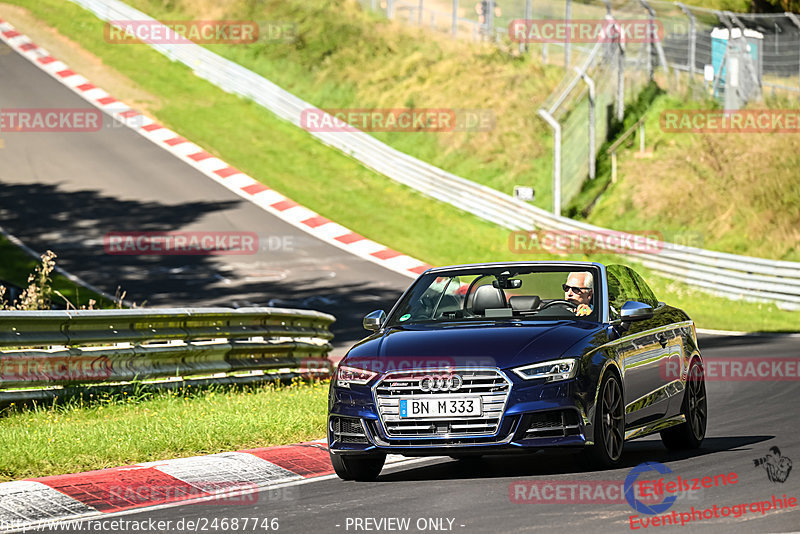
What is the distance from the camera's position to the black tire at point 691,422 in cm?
1003

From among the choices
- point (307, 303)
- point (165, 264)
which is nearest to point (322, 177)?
point (165, 264)

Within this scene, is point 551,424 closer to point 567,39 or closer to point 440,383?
point 440,383

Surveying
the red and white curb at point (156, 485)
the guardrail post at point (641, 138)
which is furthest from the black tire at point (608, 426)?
the guardrail post at point (641, 138)

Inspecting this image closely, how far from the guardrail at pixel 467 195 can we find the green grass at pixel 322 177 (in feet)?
0.91

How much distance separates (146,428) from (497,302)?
3083mm

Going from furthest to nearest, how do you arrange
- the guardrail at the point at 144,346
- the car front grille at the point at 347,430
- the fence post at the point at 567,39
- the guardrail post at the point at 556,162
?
1. the fence post at the point at 567,39
2. the guardrail post at the point at 556,162
3. the guardrail at the point at 144,346
4. the car front grille at the point at 347,430

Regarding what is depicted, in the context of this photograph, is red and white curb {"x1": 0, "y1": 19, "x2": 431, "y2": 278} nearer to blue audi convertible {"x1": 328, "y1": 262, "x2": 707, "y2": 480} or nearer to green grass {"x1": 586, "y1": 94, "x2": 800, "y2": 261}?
green grass {"x1": 586, "y1": 94, "x2": 800, "y2": 261}

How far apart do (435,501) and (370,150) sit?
28225 millimetres

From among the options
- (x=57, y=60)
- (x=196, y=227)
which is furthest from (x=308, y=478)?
(x=57, y=60)

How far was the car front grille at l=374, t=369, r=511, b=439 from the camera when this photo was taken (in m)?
8.14

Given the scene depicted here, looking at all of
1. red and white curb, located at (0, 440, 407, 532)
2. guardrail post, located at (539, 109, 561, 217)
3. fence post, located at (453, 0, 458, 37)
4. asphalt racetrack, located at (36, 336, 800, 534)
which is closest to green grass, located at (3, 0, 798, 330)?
guardrail post, located at (539, 109, 561, 217)

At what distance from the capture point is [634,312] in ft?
29.6

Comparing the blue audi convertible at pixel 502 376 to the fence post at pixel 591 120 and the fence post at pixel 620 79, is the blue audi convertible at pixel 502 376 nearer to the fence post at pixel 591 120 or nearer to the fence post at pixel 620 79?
the fence post at pixel 591 120

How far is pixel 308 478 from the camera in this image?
901cm
